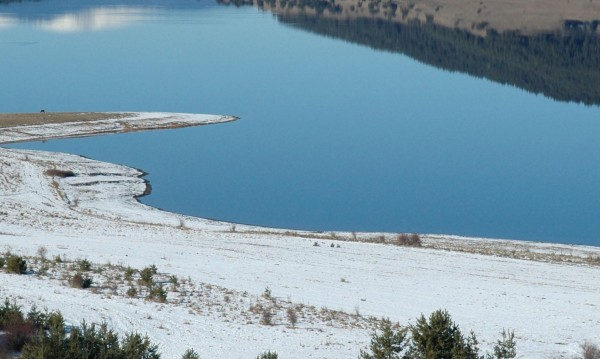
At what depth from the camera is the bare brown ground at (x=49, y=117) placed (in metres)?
55.6

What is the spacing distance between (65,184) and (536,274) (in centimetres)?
2052

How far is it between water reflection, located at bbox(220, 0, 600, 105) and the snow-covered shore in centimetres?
4902

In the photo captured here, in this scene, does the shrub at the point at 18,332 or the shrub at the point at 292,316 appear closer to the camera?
the shrub at the point at 18,332

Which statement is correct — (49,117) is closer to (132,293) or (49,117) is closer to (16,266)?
(16,266)

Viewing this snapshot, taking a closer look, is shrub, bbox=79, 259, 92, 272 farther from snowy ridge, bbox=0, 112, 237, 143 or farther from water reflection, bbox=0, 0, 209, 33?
water reflection, bbox=0, 0, 209, 33

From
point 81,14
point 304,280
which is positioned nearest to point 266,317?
point 304,280

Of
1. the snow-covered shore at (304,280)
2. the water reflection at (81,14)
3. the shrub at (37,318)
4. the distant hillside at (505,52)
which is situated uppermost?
the shrub at (37,318)

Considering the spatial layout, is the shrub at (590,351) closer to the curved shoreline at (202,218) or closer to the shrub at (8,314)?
the shrub at (8,314)

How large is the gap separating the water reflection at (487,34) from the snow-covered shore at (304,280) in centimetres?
4902

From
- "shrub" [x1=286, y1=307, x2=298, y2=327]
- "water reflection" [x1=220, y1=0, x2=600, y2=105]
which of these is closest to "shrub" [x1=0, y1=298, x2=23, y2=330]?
"shrub" [x1=286, y1=307, x2=298, y2=327]

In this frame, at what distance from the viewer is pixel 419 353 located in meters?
12.6

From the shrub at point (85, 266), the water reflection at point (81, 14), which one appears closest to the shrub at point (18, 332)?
the shrub at point (85, 266)

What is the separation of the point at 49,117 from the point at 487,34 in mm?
Result: 55791

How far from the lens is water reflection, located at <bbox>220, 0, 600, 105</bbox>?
272ft
